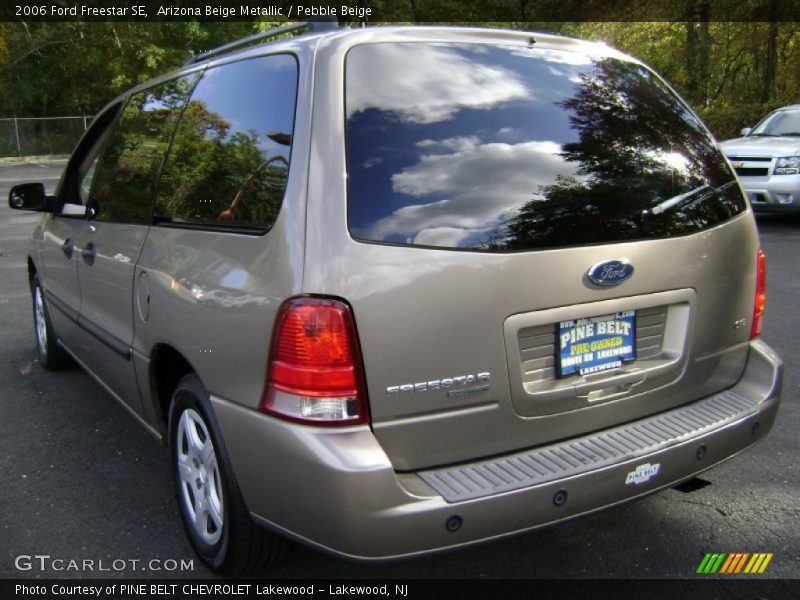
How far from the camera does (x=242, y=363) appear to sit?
7.45 feet

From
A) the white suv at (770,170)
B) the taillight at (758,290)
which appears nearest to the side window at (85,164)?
the taillight at (758,290)

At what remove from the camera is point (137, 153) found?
3.42 m

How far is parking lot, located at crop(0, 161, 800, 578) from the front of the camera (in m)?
2.75

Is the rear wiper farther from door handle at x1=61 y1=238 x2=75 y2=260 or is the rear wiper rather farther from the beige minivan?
door handle at x1=61 y1=238 x2=75 y2=260

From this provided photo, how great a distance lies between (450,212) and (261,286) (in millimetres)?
617

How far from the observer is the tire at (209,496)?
8.07 feet

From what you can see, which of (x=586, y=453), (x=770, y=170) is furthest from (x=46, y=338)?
(x=770, y=170)

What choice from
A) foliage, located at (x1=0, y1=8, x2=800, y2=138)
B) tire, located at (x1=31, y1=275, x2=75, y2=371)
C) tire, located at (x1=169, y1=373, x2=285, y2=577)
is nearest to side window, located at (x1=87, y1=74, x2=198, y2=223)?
tire, located at (x1=169, y1=373, x2=285, y2=577)

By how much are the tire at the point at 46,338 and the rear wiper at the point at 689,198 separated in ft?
12.4

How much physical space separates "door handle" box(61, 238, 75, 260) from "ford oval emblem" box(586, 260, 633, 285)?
2.82 metres

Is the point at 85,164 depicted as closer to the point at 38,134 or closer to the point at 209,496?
the point at 209,496

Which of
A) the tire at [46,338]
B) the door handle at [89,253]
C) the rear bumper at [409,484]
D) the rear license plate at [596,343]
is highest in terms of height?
the door handle at [89,253]

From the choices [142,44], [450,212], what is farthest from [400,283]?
[142,44]

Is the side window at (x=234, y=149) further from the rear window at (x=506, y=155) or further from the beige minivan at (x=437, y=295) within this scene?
the rear window at (x=506, y=155)
